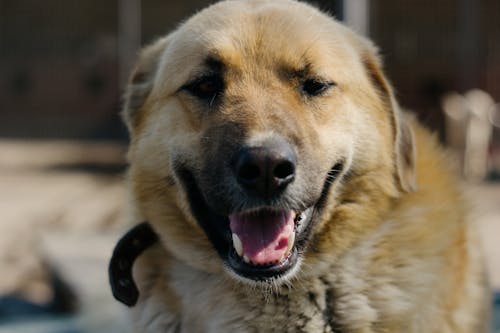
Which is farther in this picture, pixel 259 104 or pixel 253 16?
pixel 253 16

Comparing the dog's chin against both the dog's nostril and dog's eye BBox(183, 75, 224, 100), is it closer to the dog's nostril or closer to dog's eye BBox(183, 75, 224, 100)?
the dog's nostril

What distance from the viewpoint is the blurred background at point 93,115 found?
17.9ft

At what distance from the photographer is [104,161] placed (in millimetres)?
12172

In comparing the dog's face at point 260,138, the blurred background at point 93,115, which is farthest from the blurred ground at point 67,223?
the dog's face at point 260,138

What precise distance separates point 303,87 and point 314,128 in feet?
0.57

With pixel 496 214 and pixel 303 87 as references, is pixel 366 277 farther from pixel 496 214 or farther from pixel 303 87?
pixel 496 214

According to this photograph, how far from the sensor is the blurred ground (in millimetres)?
4688

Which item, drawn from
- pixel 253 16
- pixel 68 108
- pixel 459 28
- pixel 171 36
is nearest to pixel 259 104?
pixel 253 16

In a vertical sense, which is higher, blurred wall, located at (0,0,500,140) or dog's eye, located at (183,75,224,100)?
dog's eye, located at (183,75,224,100)

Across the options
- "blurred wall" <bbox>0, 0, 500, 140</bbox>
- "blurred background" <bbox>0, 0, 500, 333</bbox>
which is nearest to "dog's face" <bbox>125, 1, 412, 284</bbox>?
"blurred background" <bbox>0, 0, 500, 333</bbox>

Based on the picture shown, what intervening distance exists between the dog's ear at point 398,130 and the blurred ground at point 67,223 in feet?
1.71

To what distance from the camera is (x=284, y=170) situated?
257 cm

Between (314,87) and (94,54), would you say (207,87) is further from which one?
(94,54)

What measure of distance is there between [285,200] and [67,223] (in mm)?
5745
